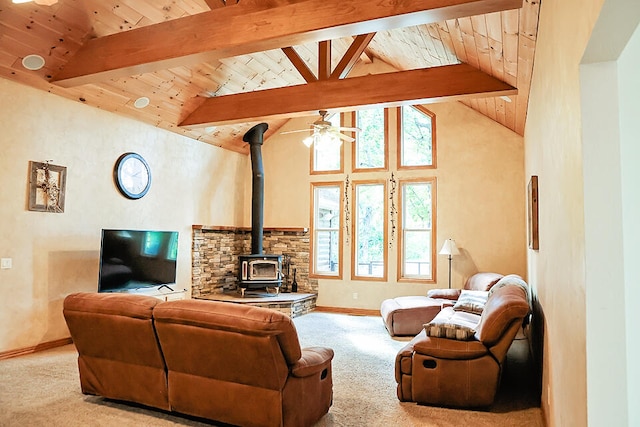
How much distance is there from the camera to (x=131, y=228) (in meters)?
6.37

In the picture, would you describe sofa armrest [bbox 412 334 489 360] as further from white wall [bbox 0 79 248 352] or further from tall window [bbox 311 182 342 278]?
tall window [bbox 311 182 342 278]

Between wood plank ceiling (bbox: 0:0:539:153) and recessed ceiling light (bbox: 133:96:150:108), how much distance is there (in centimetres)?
6

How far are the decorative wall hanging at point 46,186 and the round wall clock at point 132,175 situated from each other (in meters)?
0.79

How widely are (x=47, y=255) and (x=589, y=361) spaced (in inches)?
222

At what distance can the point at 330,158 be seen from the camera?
8688 mm

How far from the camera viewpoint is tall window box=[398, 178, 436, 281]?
7789 millimetres

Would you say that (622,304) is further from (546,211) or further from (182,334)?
(182,334)

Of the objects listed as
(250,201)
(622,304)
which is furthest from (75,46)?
(622,304)

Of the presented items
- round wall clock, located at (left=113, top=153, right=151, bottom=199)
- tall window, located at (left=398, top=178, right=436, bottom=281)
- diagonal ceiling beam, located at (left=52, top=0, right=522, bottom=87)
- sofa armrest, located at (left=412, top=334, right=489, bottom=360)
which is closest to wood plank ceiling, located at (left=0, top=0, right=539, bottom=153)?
diagonal ceiling beam, located at (left=52, top=0, right=522, bottom=87)

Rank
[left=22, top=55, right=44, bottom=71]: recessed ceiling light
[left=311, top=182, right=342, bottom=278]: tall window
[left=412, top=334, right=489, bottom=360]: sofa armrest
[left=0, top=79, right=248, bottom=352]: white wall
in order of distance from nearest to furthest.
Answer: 1. [left=412, top=334, right=489, bottom=360]: sofa armrest
2. [left=22, top=55, right=44, bottom=71]: recessed ceiling light
3. [left=0, top=79, right=248, bottom=352]: white wall
4. [left=311, top=182, right=342, bottom=278]: tall window

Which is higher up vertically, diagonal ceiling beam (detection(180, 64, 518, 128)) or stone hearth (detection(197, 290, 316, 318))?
diagonal ceiling beam (detection(180, 64, 518, 128))

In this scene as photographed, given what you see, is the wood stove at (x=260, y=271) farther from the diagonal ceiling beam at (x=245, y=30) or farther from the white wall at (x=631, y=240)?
the white wall at (x=631, y=240)

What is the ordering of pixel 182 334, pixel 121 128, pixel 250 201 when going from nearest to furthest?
pixel 182 334 < pixel 121 128 < pixel 250 201

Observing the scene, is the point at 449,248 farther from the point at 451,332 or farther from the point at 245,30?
the point at 245,30
